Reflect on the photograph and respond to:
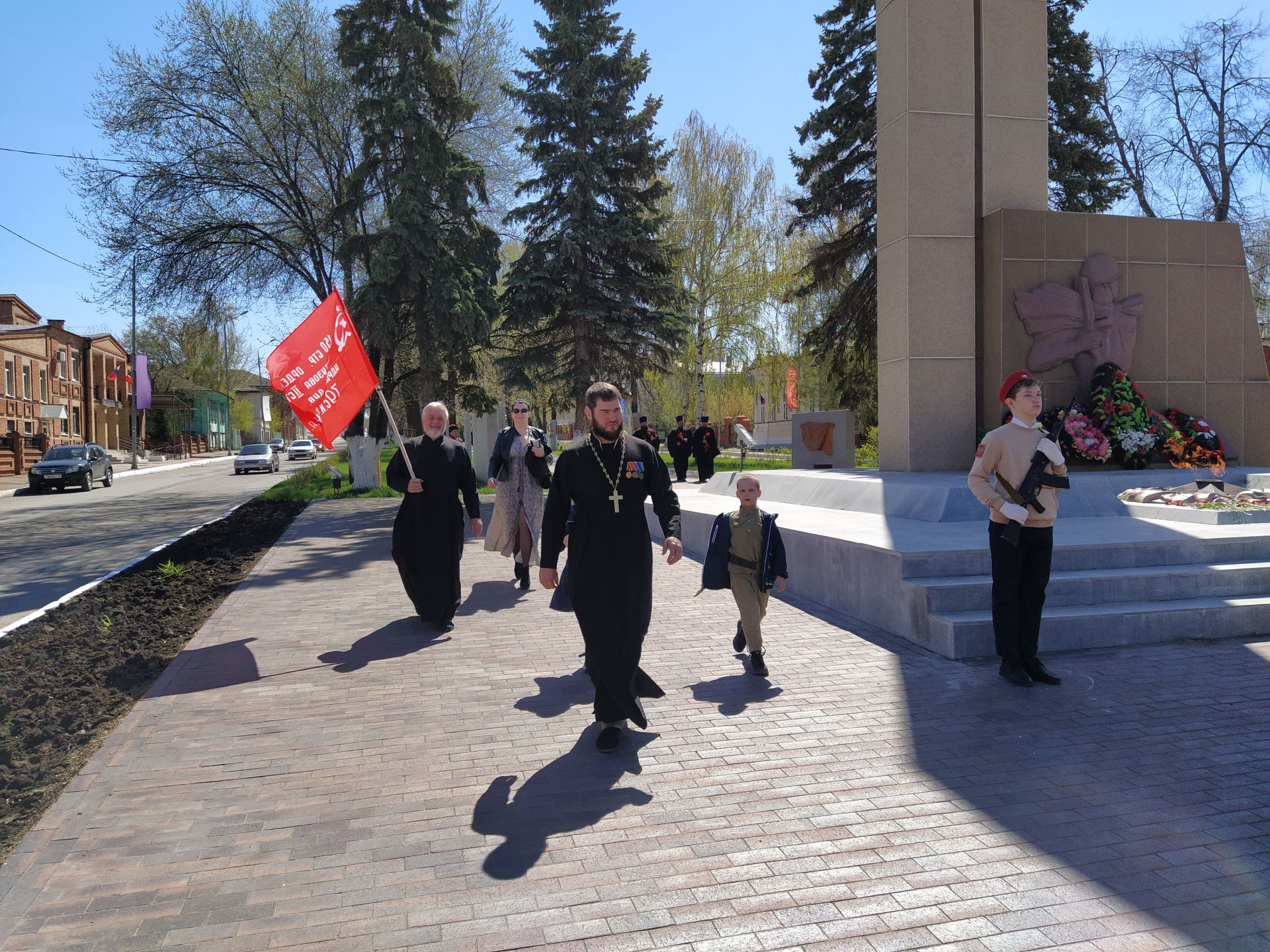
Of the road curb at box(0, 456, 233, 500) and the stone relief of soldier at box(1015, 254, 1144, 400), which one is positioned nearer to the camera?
the stone relief of soldier at box(1015, 254, 1144, 400)

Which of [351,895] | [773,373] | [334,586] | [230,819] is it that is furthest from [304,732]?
[773,373]

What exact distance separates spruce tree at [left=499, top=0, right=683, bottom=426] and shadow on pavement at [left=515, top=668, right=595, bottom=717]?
18116mm

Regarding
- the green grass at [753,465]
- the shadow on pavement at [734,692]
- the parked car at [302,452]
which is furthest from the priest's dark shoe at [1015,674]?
the parked car at [302,452]

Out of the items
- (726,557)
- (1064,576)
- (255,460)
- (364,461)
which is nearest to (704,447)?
(364,461)

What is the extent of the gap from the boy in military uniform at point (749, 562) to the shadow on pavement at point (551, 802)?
1745 millimetres

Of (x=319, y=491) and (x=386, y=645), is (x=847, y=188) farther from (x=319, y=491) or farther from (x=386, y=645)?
(x=386, y=645)

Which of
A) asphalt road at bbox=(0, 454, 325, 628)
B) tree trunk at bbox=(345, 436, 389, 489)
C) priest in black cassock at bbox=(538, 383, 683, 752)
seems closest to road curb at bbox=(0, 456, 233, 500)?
asphalt road at bbox=(0, 454, 325, 628)

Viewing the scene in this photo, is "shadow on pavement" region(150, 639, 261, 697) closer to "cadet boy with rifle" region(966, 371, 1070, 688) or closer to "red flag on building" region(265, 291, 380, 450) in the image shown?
"red flag on building" region(265, 291, 380, 450)

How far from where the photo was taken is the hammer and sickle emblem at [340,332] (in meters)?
8.13

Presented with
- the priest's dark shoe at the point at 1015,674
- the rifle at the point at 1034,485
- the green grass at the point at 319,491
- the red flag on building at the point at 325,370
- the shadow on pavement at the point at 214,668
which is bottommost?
the shadow on pavement at the point at 214,668

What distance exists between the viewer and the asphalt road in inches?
438

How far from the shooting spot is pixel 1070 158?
22.3m

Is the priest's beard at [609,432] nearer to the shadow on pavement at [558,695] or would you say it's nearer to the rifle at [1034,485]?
the shadow on pavement at [558,695]

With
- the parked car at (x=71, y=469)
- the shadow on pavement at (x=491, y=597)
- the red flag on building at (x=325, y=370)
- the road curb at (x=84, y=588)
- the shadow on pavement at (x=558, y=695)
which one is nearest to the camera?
the shadow on pavement at (x=558, y=695)
